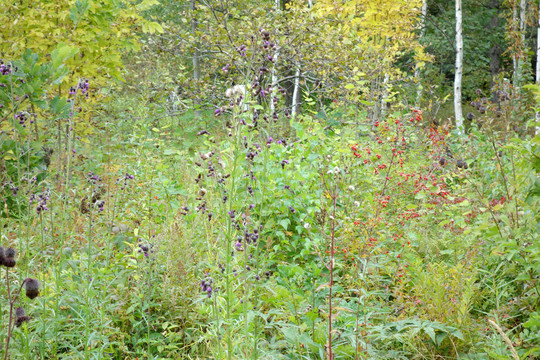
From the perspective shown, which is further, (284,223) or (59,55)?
(284,223)

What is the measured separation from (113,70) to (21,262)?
8.45 feet

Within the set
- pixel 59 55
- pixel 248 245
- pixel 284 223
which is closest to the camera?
pixel 59 55

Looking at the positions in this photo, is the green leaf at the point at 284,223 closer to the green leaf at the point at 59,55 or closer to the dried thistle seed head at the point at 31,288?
the green leaf at the point at 59,55

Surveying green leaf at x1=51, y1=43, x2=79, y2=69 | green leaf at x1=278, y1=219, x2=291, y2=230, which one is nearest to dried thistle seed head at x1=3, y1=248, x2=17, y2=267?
green leaf at x1=51, y1=43, x2=79, y2=69

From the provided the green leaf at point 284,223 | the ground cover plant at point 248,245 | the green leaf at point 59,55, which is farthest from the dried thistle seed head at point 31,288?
the green leaf at point 284,223

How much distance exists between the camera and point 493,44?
18.3 metres

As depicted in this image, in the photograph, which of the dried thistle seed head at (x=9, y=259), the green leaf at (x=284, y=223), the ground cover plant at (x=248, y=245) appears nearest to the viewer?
the dried thistle seed head at (x=9, y=259)

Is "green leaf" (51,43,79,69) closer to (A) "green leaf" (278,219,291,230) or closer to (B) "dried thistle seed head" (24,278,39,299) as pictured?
(B) "dried thistle seed head" (24,278,39,299)

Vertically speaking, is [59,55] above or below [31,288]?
above

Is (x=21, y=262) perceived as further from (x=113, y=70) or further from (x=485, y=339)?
(x=485, y=339)

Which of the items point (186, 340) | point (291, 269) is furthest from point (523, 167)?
point (186, 340)

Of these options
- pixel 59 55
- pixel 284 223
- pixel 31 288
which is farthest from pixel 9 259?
pixel 284 223

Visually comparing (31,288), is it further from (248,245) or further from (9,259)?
(248,245)

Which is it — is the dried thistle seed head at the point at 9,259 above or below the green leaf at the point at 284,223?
above
